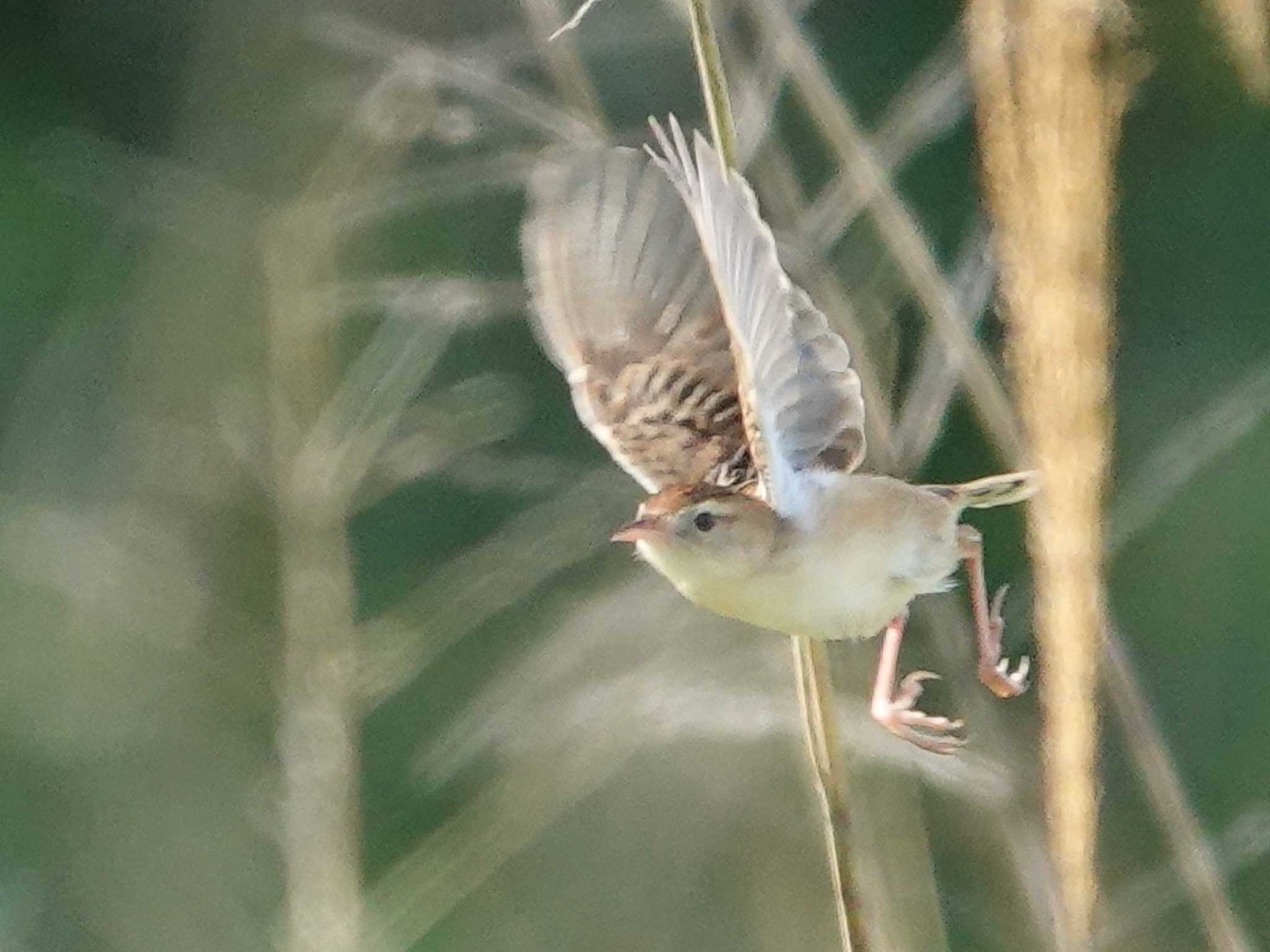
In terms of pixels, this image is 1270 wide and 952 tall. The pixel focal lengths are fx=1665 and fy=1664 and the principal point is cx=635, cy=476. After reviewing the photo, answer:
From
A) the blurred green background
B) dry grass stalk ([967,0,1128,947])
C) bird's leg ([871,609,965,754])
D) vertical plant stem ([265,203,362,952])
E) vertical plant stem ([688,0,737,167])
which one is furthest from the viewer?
the blurred green background

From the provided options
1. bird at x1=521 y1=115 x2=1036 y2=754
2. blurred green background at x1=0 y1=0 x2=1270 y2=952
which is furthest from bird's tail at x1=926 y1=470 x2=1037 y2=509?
blurred green background at x1=0 y1=0 x2=1270 y2=952

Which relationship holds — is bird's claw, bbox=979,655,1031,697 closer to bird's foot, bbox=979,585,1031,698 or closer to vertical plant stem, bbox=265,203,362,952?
bird's foot, bbox=979,585,1031,698

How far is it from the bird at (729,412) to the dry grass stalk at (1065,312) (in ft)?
0.08

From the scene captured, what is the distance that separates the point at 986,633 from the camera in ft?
2.45

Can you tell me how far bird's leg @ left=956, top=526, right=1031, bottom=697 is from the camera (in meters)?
0.71

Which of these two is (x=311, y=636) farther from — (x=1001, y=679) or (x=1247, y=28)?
(x=1247, y=28)

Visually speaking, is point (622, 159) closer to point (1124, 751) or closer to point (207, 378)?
point (1124, 751)

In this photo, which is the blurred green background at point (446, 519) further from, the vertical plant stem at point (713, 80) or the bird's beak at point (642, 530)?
the vertical plant stem at point (713, 80)

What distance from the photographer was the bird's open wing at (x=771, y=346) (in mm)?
499

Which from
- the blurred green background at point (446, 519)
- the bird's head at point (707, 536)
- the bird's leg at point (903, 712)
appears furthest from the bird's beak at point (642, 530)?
the blurred green background at point (446, 519)

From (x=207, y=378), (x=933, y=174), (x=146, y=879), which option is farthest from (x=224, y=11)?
(x=146, y=879)

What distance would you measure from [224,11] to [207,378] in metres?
0.44

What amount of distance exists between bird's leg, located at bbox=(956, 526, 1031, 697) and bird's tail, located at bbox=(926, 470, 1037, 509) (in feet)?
0.05

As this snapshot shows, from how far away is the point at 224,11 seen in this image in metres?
1.93
